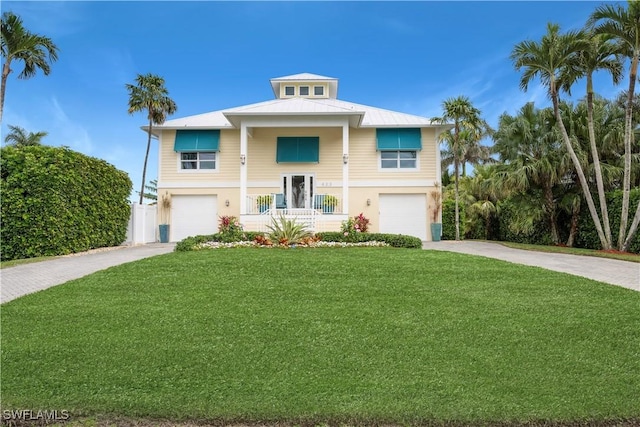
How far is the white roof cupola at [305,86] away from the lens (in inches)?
942

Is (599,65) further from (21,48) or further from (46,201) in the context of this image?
(21,48)

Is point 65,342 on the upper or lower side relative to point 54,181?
lower

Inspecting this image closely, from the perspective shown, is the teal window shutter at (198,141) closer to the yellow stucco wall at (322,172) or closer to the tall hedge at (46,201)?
the yellow stucco wall at (322,172)

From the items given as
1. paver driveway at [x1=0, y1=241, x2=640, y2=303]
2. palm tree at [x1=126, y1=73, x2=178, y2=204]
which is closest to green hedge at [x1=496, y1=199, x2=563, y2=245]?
paver driveway at [x1=0, y1=241, x2=640, y2=303]

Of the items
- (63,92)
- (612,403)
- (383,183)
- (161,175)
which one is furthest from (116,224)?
(612,403)

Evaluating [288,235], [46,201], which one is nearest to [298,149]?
[288,235]

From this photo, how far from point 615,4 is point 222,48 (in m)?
14.0

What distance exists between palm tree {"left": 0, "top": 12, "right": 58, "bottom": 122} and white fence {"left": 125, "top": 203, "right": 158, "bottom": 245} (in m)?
6.61

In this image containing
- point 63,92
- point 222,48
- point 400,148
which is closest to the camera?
point 63,92

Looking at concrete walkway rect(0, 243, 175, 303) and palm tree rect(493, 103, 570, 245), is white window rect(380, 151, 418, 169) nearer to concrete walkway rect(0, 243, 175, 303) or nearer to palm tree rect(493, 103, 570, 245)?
palm tree rect(493, 103, 570, 245)

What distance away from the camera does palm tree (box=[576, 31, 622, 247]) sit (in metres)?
14.4

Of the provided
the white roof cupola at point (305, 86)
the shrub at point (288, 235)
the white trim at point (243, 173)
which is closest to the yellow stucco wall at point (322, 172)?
the white trim at point (243, 173)

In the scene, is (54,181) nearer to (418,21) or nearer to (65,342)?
(65,342)

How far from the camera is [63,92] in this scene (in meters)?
13.2
